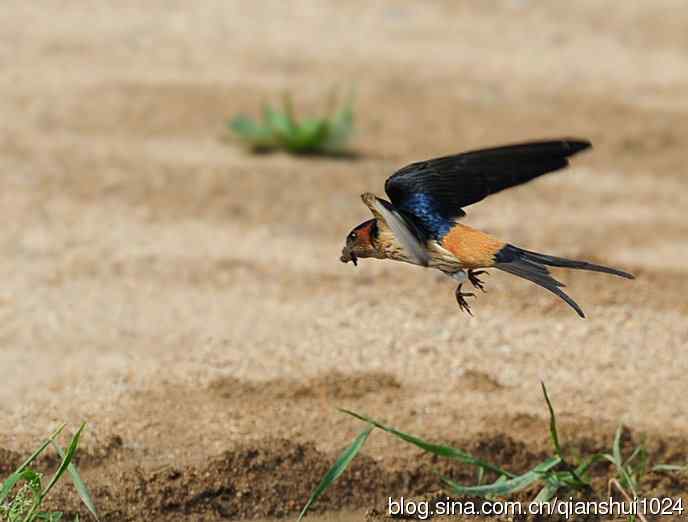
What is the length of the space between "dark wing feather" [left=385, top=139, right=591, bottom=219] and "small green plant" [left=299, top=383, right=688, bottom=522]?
64 cm

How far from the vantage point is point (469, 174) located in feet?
10.7

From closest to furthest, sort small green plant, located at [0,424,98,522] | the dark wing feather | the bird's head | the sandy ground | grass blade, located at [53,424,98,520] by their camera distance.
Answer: the dark wing feather, the bird's head, small green plant, located at [0,424,98,522], grass blade, located at [53,424,98,520], the sandy ground

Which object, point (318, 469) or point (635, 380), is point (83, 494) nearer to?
point (318, 469)

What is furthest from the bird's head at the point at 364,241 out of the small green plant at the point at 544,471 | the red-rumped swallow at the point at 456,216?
the small green plant at the point at 544,471

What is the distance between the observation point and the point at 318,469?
413 cm

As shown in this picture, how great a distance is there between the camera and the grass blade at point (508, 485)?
3.78 m

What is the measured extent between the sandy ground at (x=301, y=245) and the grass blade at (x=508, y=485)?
37 centimetres

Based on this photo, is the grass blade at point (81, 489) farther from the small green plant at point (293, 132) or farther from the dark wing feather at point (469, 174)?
the small green plant at point (293, 132)

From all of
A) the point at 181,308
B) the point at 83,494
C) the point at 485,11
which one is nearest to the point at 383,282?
the point at 181,308

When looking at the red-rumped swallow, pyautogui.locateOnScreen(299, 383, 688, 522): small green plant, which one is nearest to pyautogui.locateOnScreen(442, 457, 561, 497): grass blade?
pyautogui.locateOnScreen(299, 383, 688, 522): small green plant

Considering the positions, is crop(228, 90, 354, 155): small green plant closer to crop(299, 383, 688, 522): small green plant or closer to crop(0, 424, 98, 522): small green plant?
crop(299, 383, 688, 522): small green plant

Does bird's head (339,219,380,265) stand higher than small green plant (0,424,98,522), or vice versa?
bird's head (339,219,380,265)

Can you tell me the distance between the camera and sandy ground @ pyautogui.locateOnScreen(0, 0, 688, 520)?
4418 mm

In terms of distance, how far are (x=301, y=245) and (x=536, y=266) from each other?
3068 mm
